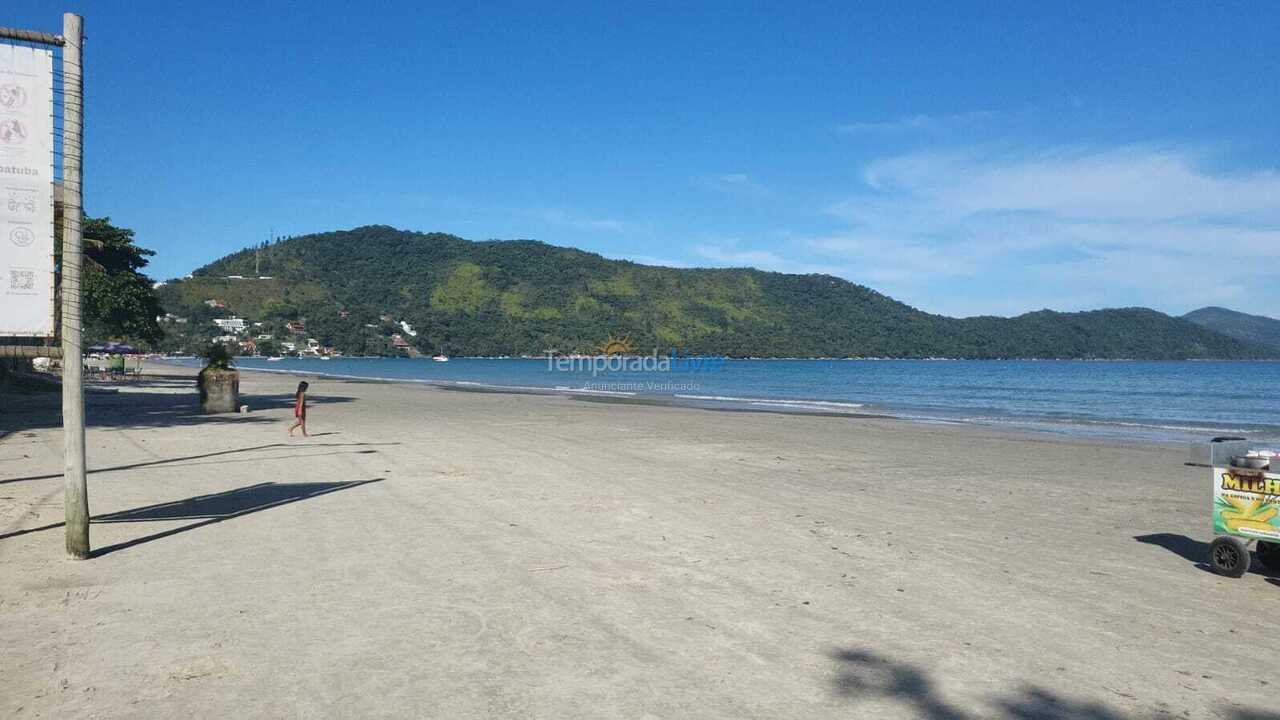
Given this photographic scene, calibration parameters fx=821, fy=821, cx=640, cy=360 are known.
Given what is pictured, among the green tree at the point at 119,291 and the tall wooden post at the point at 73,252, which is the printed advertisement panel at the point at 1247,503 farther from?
the green tree at the point at 119,291

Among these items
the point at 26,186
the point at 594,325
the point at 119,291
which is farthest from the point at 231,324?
the point at 26,186

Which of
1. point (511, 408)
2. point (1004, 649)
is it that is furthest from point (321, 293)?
point (1004, 649)

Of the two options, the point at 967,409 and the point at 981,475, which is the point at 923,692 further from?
the point at 967,409

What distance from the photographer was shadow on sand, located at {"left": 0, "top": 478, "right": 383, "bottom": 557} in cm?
748

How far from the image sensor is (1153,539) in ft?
26.9

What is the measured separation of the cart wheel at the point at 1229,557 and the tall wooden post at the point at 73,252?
29.3 feet

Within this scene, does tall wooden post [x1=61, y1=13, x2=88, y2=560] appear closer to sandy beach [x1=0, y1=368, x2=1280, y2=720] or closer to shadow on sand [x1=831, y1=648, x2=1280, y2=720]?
sandy beach [x1=0, y1=368, x2=1280, y2=720]

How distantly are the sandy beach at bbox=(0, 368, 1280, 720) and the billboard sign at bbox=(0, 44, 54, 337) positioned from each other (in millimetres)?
1976

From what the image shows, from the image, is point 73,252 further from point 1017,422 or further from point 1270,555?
point 1017,422

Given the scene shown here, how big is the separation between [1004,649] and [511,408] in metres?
25.5

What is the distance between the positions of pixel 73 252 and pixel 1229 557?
9384 mm

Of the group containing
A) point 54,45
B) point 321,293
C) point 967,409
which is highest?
point 321,293

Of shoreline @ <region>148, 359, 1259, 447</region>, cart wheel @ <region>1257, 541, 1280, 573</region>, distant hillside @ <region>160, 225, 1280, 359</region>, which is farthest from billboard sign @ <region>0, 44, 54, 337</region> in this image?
distant hillside @ <region>160, 225, 1280, 359</region>

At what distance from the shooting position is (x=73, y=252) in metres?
6.29
